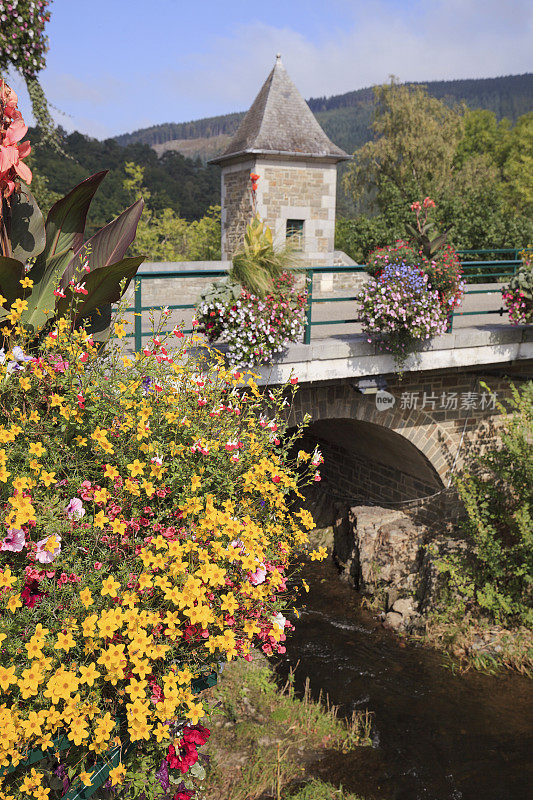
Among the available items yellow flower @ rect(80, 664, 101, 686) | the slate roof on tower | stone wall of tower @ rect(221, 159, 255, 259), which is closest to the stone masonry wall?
yellow flower @ rect(80, 664, 101, 686)

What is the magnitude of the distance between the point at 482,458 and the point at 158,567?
635 cm

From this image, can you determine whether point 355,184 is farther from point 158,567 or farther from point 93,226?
point 158,567

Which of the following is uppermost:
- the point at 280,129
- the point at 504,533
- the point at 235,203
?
the point at 280,129

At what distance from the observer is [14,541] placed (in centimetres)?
244

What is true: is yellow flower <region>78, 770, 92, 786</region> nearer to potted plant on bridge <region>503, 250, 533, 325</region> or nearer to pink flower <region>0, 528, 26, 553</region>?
pink flower <region>0, 528, 26, 553</region>

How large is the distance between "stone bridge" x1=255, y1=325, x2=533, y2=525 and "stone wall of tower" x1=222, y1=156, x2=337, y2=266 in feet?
18.0

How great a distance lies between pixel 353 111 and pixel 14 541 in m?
127

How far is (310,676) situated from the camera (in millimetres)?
7469

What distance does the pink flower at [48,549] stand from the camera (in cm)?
241

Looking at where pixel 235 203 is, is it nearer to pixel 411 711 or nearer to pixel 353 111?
pixel 411 711

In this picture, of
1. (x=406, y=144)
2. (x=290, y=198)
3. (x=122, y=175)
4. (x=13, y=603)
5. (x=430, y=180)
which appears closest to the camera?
(x=13, y=603)

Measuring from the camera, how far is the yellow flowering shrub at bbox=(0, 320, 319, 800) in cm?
230

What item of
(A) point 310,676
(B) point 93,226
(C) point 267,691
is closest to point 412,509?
(A) point 310,676

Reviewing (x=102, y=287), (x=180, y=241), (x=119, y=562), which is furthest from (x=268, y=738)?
(x=180, y=241)
